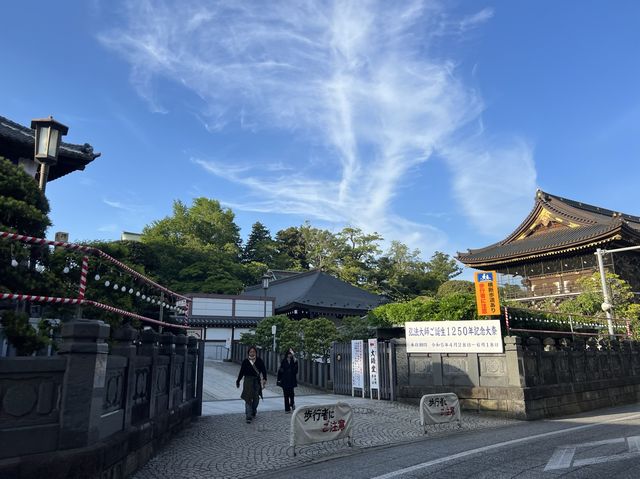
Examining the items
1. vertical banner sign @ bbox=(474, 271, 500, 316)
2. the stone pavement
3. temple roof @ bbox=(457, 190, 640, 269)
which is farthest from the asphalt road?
temple roof @ bbox=(457, 190, 640, 269)

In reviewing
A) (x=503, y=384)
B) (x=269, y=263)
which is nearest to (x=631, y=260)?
(x=503, y=384)

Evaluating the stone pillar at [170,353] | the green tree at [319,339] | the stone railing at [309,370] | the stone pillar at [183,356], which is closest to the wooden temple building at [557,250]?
the green tree at [319,339]

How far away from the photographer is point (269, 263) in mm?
67875

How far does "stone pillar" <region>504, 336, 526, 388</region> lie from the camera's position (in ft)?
41.9

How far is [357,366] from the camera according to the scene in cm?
1584

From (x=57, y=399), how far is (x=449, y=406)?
8679mm

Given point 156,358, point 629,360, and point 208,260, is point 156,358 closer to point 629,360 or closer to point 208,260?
point 629,360

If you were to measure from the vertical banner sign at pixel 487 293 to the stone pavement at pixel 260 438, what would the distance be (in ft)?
12.0

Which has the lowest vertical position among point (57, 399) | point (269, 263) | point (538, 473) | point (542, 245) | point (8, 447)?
point (538, 473)

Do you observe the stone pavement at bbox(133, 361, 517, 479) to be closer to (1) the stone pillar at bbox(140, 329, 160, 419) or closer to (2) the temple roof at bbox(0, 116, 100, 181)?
(1) the stone pillar at bbox(140, 329, 160, 419)

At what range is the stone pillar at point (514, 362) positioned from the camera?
1277 centimetres

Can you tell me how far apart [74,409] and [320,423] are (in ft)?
14.7

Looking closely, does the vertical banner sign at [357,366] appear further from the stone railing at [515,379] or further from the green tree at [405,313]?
the green tree at [405,313]


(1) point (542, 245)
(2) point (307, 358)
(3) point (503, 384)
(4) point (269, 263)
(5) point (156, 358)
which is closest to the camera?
(5) point (156, 358)
